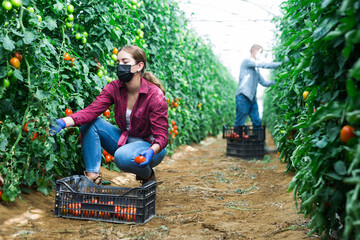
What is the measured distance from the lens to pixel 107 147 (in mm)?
2865

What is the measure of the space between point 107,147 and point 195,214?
0.93m

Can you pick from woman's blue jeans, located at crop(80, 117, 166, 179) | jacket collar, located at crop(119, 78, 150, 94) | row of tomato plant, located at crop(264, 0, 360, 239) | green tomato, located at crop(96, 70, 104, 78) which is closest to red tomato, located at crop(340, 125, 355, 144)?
row of tomato plant, located at crop(264, 0, 360, 239)

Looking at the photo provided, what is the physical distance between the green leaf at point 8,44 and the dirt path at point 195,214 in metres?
0.98

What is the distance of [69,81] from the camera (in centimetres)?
292

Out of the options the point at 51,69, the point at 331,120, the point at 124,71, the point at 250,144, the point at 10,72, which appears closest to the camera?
the point at 331,120

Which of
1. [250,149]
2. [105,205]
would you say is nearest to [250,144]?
[250,149]

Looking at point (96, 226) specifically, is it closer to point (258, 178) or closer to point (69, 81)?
point (69, 81)

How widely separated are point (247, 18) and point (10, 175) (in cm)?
927

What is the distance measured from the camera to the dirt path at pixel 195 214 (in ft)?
6.60

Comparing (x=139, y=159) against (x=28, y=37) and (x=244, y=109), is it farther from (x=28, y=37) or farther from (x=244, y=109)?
(x=244, y=109)

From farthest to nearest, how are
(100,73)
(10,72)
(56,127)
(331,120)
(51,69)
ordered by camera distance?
(100,73) → (51,69) → (56,127) → (10,72) → (331,120)

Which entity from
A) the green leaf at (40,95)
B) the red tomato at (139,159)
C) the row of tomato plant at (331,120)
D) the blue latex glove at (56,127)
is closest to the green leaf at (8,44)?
the green leaf at (40,95)

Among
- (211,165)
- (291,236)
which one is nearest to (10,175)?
(291,236)

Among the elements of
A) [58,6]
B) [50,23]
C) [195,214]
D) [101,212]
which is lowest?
[195,214]
